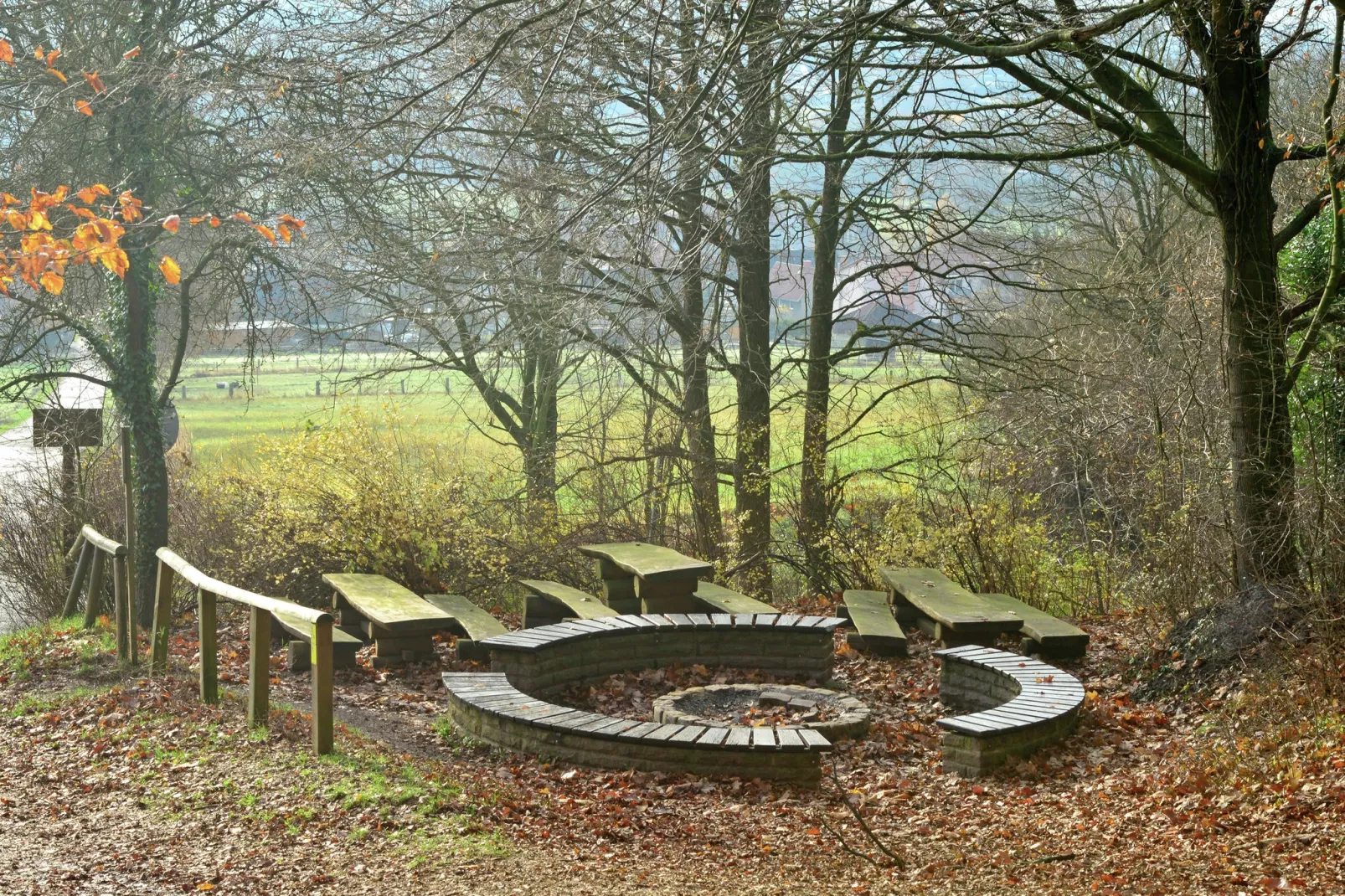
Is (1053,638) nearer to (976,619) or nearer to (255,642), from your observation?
(976,619)

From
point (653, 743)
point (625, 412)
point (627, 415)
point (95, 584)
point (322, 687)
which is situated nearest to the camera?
point (322, 687)

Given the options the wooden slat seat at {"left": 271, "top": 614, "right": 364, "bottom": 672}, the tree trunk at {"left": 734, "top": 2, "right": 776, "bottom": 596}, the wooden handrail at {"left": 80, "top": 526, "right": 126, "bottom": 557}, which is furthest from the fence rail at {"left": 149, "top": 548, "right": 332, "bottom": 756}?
the tree trunk at {"left": 734, "top": 2, "right": 776, "bottom": 596}

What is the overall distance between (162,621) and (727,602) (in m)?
4.15

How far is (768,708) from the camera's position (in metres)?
7.09

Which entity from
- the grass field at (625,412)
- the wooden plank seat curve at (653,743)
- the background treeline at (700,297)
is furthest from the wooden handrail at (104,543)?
the wooden plank seat curve at (653,743)

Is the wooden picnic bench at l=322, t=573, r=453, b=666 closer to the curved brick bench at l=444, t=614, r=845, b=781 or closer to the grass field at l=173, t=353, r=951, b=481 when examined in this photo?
the curved brick bench at l=444, t=614, r=845, b=781

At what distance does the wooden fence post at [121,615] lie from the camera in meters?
8.14

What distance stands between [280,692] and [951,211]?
7.92 meters

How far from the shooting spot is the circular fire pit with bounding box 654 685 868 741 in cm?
668

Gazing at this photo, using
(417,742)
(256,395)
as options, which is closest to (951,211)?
(417,742)

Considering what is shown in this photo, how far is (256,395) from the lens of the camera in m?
33.5

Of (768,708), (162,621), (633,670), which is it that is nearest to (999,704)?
(768,708)

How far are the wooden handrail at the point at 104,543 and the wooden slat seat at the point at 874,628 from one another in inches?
211

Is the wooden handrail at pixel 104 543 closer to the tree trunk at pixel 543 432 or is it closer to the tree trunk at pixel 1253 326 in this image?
the tree trunk at pixel 543 432
